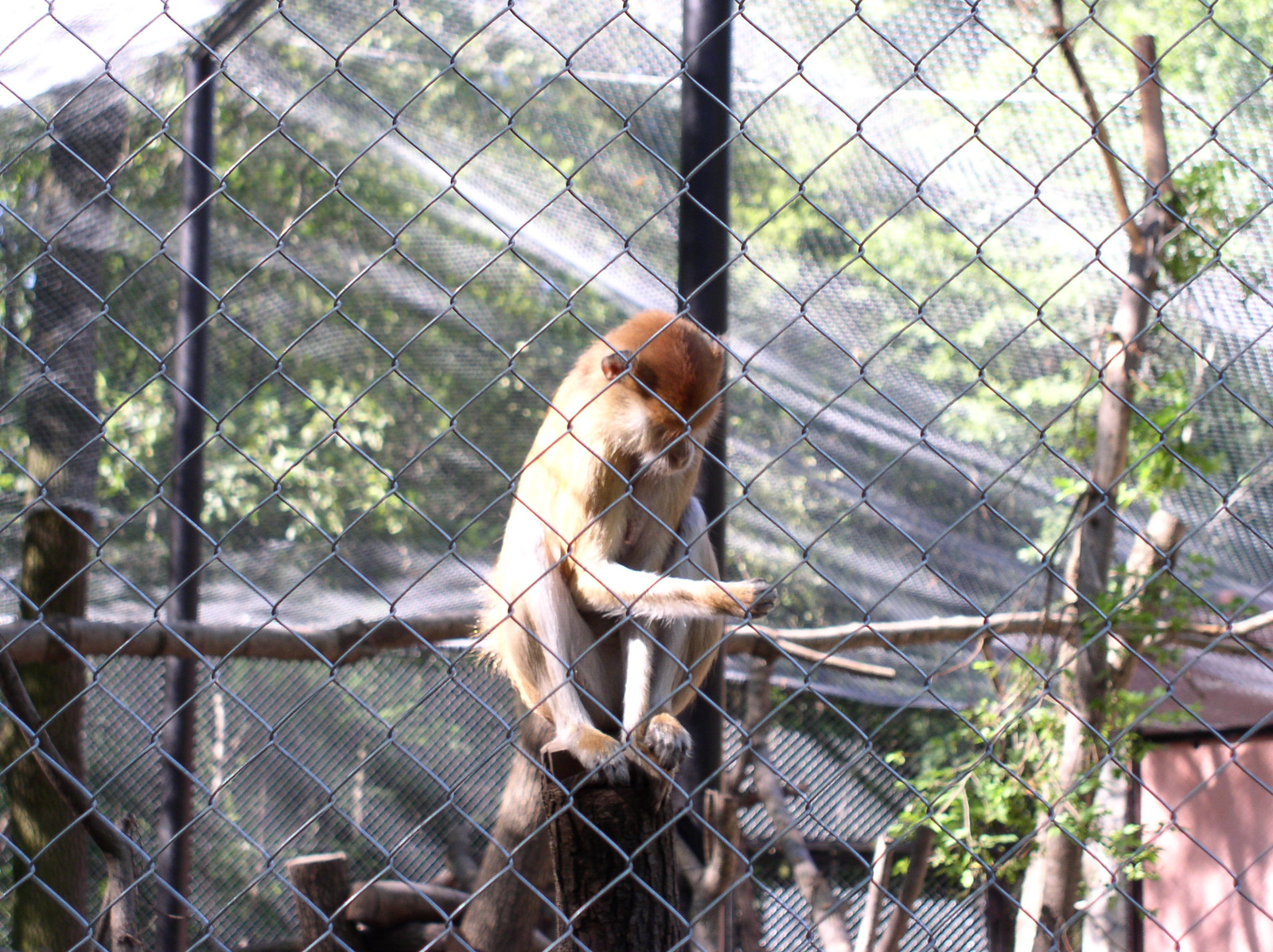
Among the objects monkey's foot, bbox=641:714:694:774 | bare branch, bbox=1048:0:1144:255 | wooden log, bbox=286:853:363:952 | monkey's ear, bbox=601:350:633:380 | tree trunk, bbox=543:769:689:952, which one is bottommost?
wooden log, bbox=286:853:363:952

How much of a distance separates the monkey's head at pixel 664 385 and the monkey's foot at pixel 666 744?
70 cm

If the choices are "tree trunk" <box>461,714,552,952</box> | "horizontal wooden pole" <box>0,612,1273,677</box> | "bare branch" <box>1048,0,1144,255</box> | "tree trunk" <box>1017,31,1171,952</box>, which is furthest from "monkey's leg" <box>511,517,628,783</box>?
"bare branch" <box>1048,0,1144,255</box>

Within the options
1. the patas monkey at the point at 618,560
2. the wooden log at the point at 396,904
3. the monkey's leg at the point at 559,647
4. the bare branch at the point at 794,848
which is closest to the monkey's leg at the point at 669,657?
the patas monkey at the point at 618,560

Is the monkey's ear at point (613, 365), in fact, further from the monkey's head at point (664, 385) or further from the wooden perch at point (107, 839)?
the wooden perch at point (107, 839)

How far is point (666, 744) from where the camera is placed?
2697 millimetres

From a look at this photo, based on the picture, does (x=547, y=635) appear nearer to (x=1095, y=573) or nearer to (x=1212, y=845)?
(x=1095, y=573)

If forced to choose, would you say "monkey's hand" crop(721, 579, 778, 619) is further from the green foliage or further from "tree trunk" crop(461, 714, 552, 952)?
the green foliage

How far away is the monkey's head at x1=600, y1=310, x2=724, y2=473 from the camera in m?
2.77

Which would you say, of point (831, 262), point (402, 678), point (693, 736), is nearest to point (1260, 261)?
point (831, 262)

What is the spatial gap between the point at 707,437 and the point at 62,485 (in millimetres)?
2982

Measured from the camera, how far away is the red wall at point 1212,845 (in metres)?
4.71

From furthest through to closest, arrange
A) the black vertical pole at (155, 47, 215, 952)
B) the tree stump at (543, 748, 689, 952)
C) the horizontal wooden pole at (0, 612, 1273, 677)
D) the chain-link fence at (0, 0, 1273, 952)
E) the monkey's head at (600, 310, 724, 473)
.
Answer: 1. the black vertical pole at (155, 47, 215, 952)
2. the chain-link fence at (0, 0, 1273, 952)
3. the horizontal wooden pole at (0, 612, 1273, 677)
4. the monkey's head at (600, 310, 724, 473)
5. the tree stump at (543, 748, 689, 952)

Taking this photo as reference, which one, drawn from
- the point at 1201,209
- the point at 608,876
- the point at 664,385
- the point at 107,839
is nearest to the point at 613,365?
the point at 664,385

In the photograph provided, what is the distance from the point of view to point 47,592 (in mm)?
3635
